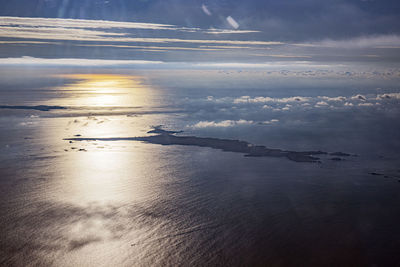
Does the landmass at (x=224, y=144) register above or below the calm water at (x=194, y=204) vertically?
above

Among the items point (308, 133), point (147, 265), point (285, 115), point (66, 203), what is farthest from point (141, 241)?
point (285, 115)

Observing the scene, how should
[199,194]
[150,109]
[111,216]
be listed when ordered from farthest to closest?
[150,109] < [199,194] < [111,216]

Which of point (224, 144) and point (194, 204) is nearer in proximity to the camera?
point (194, 204)

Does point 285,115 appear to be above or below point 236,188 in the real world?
above

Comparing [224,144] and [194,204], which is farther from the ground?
[224,144]

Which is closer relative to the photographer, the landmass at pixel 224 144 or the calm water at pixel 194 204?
the calm water at pixel 194 204

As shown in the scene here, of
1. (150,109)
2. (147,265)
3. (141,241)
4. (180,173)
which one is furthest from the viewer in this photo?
(150,109)

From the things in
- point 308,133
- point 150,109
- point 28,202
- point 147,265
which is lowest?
point 147,265

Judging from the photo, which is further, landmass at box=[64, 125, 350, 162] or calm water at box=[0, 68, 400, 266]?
landmass at box=[64, 125, 350, 162]

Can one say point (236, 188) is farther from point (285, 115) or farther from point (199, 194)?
point (285, 115)

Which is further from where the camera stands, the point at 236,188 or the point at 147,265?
the point at 236,188

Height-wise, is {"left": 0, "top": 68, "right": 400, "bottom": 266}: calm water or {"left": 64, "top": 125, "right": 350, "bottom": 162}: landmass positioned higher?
{"left": 64, "top": 125, "right": 350, "bottom": 162}: landmass
